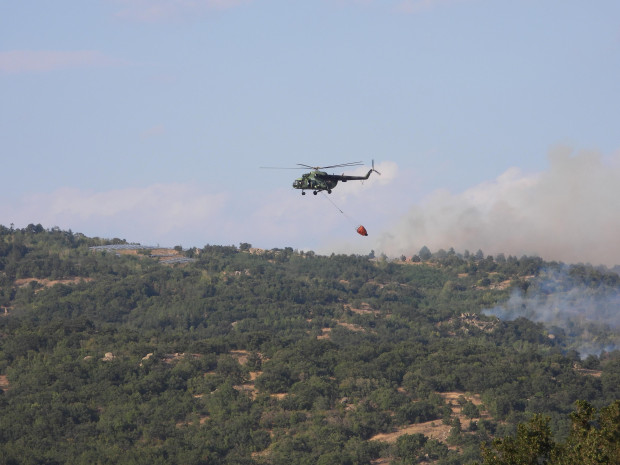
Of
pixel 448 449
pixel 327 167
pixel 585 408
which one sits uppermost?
pixel 327 167

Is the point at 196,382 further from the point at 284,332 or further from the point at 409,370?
the point at 284,332

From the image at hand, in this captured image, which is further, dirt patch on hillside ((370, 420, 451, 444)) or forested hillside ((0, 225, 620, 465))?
dirt patch on hillside ((370, 420, 451, 444))

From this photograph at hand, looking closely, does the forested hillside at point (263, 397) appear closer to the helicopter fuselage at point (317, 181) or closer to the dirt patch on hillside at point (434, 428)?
the dirt patch on hillside at point (434, 428)

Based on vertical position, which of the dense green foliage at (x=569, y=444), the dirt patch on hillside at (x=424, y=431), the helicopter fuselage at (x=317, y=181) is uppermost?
the helicopter fuselage at (x=317, y=181)

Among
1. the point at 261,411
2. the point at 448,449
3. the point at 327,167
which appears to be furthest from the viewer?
the point at 261,411

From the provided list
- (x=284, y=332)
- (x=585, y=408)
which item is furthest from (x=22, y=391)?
(x=585, y=408)

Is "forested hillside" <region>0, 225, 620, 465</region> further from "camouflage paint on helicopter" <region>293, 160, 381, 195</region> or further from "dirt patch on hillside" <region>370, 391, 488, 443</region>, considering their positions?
"camouflage paint on helicopter" <region>293, 160, 381, 195</region>

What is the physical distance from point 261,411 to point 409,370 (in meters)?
20.8

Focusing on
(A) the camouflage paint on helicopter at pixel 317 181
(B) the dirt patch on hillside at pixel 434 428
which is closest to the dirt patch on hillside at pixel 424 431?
(B) the dirt patch on hillside at pixel 434 428

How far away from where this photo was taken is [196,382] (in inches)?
4966

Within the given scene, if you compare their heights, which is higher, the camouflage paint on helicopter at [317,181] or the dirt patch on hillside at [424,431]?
the camouflage paint on helicopter at [317,181]

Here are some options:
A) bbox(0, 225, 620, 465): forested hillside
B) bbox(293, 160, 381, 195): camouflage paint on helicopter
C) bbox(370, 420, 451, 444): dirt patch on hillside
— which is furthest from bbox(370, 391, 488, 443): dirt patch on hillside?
bbox(293, 160, 381, 195): camouflage paint on helicopter

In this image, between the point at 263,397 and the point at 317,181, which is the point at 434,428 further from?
the point at 317,181

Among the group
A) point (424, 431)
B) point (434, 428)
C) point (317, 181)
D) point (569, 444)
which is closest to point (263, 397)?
point (424, 431)
